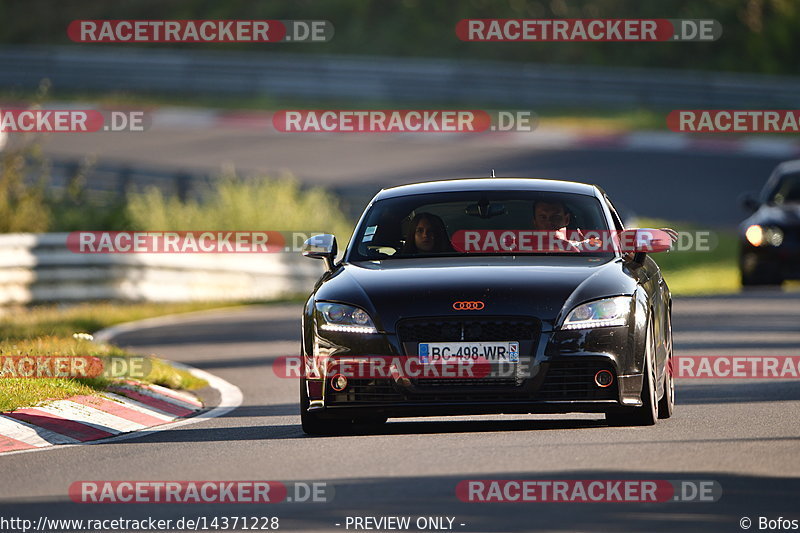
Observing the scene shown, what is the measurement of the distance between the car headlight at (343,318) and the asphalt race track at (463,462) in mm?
661

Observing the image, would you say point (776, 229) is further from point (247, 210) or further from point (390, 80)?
point (390, 80)

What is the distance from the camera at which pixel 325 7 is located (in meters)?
53.1

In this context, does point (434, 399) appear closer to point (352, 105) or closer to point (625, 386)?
point (625, 386)

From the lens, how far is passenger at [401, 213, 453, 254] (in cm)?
1136

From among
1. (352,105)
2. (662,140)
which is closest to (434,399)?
(662,140)

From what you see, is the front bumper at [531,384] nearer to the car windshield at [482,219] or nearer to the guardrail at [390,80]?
the car windshield at [482,219]

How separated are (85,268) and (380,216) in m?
12.6

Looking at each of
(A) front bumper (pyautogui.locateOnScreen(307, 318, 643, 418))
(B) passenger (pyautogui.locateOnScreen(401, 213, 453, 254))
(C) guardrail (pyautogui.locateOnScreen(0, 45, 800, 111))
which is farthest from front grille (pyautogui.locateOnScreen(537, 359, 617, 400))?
(C) guardrail (pyautogui.locateOnScreen(0, 45, 800, 111))

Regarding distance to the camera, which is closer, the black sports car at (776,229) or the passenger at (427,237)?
the passenger at (427,237)

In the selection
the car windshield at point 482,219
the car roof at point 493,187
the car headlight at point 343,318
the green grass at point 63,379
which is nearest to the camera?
the car headlight at point 343,318

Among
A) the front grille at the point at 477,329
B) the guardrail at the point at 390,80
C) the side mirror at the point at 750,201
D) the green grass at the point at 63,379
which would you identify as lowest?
the green grass at the point at 63,379

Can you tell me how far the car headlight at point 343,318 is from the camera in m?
10.2

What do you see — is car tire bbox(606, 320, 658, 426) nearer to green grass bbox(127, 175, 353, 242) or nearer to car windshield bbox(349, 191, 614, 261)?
car windshield bbox(349, 191, 614, 261)

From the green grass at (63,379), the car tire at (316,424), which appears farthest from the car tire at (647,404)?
the green grass at (63,379)
